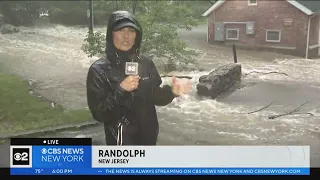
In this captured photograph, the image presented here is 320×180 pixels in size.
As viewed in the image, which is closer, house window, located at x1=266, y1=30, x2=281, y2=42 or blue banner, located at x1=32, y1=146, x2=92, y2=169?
blue banner, located at x1=32, y1=146, x2=92, y2=169

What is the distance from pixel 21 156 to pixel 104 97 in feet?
2.49

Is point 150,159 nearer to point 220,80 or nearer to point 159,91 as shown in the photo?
point 159,91

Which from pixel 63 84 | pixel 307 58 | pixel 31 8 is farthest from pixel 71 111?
pixel 307 58

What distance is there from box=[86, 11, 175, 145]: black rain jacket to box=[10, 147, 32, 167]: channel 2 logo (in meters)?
0.53

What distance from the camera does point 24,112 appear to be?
2.71 m

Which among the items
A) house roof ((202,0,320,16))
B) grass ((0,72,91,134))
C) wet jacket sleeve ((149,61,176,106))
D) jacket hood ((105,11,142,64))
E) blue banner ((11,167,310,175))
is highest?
house roof ((202,0,320,16))

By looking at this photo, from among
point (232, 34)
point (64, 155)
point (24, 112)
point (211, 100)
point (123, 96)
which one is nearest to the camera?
point (123, 96)

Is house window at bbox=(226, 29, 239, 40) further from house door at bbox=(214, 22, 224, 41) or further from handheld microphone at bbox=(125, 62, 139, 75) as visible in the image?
handheld microphone at bbox=(125, 62, 139, 75)

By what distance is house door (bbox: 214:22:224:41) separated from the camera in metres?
3.01

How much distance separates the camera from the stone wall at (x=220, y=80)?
2.82 metres

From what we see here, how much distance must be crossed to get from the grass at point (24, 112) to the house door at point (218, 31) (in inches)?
46.6

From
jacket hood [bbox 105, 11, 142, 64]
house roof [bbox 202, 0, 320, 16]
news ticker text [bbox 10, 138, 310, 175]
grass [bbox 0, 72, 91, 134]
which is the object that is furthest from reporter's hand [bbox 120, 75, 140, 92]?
house roof [bbox 202, 0, 320, 16]

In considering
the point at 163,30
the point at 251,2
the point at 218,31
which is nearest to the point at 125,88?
the point at 163,30

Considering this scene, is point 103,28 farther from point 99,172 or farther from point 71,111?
point 99,172
